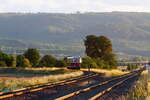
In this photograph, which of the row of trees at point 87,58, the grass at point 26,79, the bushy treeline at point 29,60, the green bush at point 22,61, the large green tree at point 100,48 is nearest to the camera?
the grass at point 26,79

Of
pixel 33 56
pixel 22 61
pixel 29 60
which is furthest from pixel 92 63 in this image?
pixel 22 61

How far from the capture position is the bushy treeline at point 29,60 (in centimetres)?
7488

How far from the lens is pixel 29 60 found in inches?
3386

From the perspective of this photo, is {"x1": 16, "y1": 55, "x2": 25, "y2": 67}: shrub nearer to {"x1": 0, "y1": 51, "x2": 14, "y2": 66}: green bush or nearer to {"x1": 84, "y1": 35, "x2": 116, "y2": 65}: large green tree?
{"x1": 0, "y1": 51, "x2": 14, "y2": 66}: green bush

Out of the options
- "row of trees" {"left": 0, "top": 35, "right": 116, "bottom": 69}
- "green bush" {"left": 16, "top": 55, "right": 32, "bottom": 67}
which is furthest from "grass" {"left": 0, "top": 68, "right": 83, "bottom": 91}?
"row of trees" {"left": 0, "top": 35, "right": 116, "bottom": 69}

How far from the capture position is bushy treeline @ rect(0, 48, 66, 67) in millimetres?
74875

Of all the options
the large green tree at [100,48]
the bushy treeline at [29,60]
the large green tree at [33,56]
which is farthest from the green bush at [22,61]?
the large green tree at [100,48]

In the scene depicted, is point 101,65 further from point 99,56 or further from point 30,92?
point 30,92

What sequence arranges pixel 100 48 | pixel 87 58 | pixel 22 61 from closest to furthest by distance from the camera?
pixel 22 61
pixel 87 58
pixel 100 48

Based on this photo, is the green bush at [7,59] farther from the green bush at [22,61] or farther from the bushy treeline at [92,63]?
the bushy treeline at [92,63]

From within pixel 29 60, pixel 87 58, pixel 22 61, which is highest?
pixel 87 58

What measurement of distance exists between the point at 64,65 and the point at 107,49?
2126 cm

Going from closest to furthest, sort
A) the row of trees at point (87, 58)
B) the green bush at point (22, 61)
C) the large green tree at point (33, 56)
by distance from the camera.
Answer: the green bush at point (22, 61)
the row of trees at point (87, 58)
the large green tree at point (33, 56)

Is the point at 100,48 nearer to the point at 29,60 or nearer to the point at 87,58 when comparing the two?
the point at 87,58
